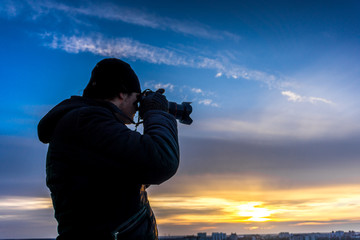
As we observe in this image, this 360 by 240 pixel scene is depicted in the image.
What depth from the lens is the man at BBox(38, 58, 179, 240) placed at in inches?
60.6

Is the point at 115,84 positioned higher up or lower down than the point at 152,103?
higher up

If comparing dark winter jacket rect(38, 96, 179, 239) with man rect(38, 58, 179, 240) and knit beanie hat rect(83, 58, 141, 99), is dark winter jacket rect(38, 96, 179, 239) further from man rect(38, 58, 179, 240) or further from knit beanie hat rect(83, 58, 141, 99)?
knit beanie hat rect(83, 58, 141, 99)

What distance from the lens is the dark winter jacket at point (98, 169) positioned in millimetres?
1538

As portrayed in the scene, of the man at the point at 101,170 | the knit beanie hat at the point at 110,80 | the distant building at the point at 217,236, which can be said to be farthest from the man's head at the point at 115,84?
the distant building at the point at 217,236

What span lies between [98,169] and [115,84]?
68 cm

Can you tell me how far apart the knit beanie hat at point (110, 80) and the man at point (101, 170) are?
29cm

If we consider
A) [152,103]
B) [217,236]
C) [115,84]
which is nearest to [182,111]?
[152,103]

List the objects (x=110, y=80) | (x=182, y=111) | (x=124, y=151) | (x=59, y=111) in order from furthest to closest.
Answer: (x=182, y=111) → (x=110, y=80) → (x=59, y=111) → (x=124, y=151)

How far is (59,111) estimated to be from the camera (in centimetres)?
172

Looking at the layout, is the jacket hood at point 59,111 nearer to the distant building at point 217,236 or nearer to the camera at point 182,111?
the camera at point 182,111

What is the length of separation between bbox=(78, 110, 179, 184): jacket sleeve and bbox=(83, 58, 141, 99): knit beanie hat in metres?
0.38

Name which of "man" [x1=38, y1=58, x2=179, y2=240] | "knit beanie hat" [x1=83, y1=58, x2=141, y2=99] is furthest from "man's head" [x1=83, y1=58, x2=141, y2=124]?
"man" [x1=38, y1=58, x2=179, y2=240]

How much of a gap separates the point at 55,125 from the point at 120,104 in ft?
1.52

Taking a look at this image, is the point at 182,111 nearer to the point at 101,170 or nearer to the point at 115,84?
the point at 115,84
